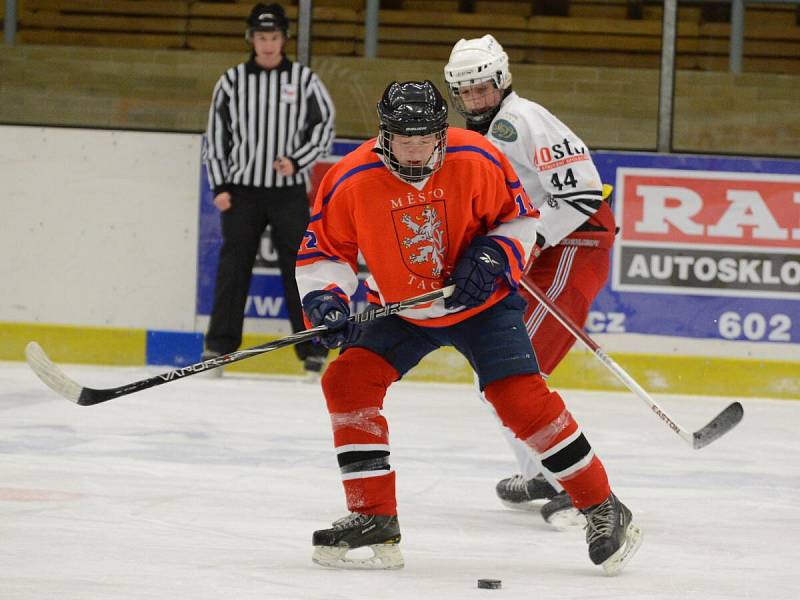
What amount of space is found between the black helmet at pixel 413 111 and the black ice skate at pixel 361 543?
31.6 inches

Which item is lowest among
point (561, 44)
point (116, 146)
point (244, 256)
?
point (244, 256)

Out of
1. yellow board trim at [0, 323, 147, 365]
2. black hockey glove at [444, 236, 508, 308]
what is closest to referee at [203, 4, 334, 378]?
yellow board trim at [0, 323, 147, 365]

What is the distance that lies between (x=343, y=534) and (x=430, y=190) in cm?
73

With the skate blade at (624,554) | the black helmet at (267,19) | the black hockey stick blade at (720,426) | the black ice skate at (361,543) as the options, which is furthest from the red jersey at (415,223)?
the black helmet at (267,19)

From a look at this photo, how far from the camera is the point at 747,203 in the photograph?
251 inches

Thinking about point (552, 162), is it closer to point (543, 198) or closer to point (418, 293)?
point (543, 198)

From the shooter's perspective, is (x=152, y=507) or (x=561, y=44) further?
(x=561, y=44)

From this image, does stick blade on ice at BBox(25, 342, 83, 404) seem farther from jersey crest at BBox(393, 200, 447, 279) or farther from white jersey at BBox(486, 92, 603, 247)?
white jersey at BBox(486, 92, 603, 247)

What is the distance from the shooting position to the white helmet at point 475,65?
3.83 m

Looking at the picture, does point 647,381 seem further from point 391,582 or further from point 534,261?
point 391,582

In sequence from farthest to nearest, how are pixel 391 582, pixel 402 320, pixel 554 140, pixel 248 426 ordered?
pixel 248 426 → pixel 554 140 → pixel 402 320 → pixel 391 582

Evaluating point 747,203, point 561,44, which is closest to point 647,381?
point 747,203

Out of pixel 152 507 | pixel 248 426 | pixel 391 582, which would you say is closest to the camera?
pixel 391 582

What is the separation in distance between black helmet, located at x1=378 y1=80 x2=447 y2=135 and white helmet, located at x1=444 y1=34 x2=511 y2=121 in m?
0.84
